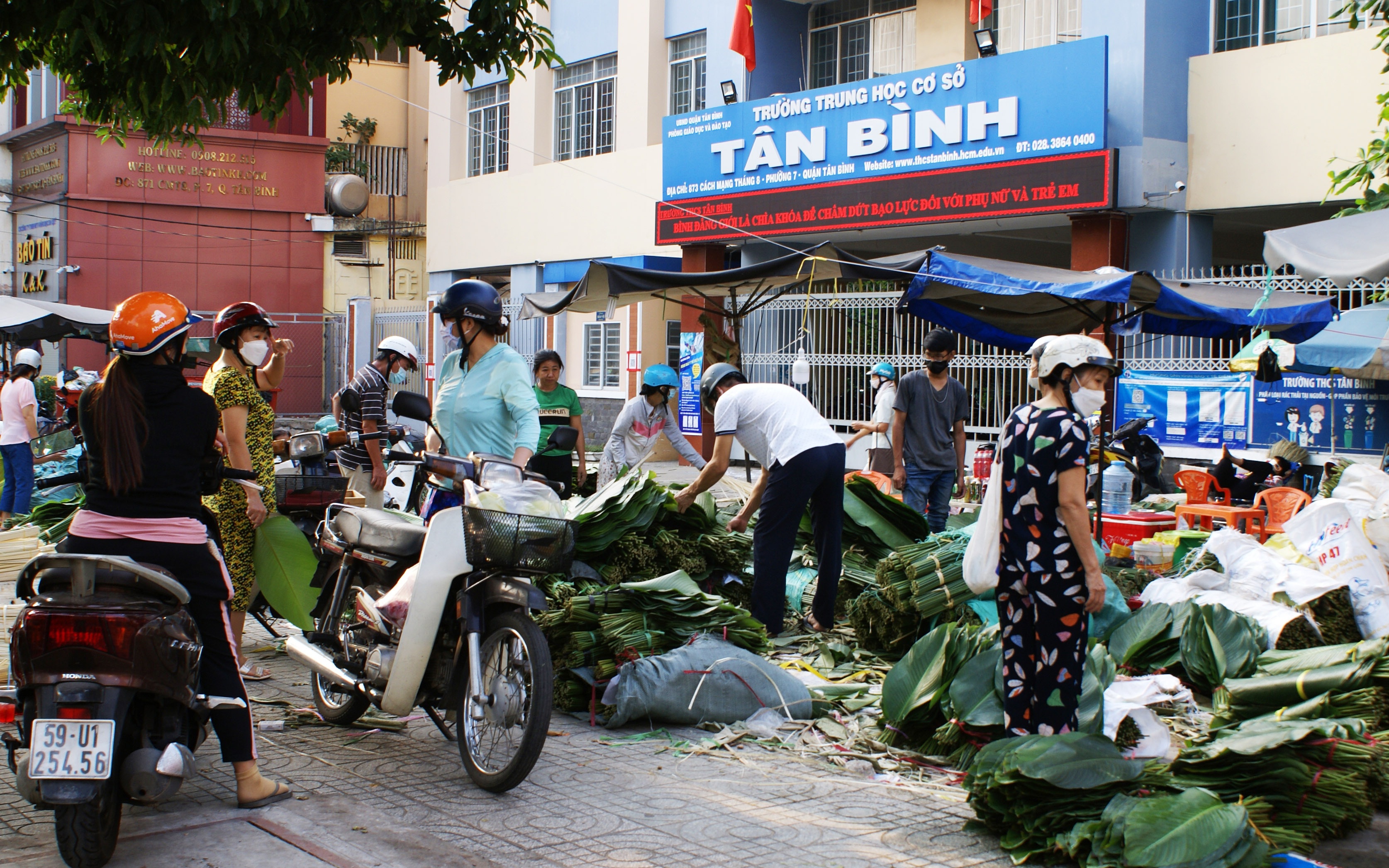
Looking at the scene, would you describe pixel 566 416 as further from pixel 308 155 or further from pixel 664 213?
pixel 308 155

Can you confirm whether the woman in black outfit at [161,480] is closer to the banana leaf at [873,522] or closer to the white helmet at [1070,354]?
the white helmet at [1070,354]

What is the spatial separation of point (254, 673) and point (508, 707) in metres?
2.35

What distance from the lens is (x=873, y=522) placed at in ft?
24.8

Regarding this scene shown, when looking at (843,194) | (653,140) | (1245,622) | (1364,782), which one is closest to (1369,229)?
(1245,622)

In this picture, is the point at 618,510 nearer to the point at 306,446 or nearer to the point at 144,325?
the point at 306,446

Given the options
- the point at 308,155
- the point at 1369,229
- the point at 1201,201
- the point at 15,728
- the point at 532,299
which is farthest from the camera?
the point at 308,155

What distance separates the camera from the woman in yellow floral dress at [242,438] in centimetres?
562

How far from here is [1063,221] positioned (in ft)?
49.2

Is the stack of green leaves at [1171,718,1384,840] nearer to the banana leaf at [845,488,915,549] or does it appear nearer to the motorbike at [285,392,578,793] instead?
the motorbike at [285,392,578,793]

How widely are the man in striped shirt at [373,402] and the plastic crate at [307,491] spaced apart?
1.68m

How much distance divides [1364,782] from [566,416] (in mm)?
7163

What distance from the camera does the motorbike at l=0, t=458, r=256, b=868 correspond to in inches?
135

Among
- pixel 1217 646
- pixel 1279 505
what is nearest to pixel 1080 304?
pixel 1279 505

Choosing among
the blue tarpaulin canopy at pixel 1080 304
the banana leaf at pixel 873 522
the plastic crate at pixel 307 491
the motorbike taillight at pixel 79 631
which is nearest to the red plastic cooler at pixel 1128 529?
the blue tarpaulin canopy at pixel 1080 304
